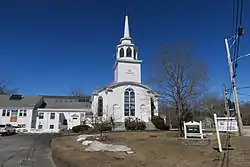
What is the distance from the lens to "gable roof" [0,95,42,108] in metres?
42.8

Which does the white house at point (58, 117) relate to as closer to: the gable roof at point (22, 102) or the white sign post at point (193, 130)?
the gable roof at point (22, 102)

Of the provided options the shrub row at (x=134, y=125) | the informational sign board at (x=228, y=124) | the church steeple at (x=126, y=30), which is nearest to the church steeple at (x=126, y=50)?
the church steeple at (x=126, y=30)

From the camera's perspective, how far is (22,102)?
44094mm

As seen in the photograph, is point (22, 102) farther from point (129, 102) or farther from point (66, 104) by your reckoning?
point (129, 102)

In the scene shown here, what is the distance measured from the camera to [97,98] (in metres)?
32.6

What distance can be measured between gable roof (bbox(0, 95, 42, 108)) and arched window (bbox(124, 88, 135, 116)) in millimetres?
20894

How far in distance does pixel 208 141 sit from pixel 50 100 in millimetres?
43630

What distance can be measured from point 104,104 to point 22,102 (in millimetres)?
21545

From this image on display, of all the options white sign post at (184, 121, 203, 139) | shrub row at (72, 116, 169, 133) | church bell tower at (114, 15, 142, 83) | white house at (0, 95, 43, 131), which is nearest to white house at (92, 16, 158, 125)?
church bell tower at (114, 15, 142, 83)

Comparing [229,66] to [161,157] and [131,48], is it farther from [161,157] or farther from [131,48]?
[131,48]

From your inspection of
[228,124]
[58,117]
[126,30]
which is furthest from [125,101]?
[58,117]

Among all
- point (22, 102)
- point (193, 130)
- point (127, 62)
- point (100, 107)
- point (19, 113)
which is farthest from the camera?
point (22, 102)

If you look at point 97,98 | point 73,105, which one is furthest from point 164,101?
point 73,105

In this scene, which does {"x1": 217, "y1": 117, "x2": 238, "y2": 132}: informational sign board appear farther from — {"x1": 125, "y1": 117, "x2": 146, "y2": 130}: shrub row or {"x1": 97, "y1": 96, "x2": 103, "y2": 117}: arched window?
{"x1": 97, "y1": 96, "x2": 103, "y2": 117}: arched window
